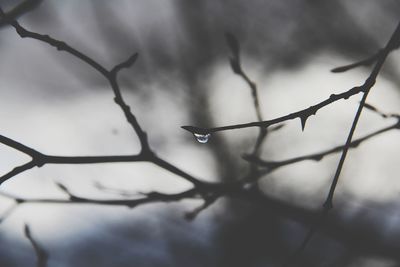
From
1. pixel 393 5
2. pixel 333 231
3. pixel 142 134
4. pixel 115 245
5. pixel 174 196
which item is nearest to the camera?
pixel 142 134

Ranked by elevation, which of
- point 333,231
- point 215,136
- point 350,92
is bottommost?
point 350,92

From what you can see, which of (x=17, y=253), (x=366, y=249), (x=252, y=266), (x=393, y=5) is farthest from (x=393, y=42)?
(x=17, y=253)

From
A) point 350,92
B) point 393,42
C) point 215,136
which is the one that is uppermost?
point 215,136

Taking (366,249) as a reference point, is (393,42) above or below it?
below

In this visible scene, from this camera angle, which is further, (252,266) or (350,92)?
(252,266)

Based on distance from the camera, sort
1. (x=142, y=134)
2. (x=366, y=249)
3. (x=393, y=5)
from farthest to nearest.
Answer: (x=393, y=5) < (x=366, y=249) < (x=142, y=134)

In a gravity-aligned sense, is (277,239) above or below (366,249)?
above

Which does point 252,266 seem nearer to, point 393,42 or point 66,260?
point 66,260

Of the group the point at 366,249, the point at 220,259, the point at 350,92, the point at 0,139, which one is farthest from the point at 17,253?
the point at 350,92

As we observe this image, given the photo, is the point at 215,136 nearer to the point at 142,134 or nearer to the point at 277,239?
the point at 277,239
